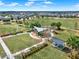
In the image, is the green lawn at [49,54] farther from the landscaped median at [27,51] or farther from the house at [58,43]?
the house at [58,43]

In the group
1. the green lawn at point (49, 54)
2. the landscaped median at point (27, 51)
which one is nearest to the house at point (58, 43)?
the green lawn at point (49, 54)

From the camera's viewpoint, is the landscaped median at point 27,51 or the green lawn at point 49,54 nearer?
the landscaped median at point 27,51

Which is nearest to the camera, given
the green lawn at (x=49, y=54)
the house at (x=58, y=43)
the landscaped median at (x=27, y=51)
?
the landscaped median at (x=27, y=51)

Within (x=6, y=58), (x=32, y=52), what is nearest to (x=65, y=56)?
(x=32, y=52)

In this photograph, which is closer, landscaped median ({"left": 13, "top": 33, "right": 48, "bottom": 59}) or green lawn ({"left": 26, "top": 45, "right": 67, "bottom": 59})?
landscaped median ({"left": 13, "top": 33, "right": 48, "bottom": 59})

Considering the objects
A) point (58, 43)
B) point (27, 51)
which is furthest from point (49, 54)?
point (58, 43)

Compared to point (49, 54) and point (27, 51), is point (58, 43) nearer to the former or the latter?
point (49, 54)

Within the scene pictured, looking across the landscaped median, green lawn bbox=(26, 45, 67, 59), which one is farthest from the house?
the landscaped median

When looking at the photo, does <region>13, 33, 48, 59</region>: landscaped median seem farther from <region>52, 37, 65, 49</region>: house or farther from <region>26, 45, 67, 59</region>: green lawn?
<region>52, 37, 65, 49</region>: house
